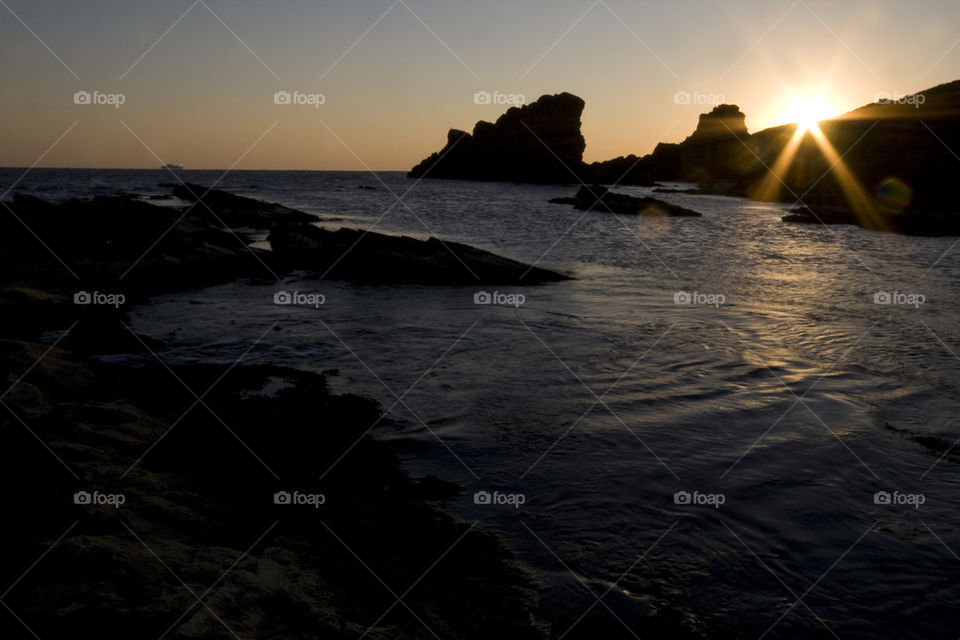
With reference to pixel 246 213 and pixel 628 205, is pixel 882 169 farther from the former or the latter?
pixel 246 213

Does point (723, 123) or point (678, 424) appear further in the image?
point (723, 123)

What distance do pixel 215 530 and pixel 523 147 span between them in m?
123

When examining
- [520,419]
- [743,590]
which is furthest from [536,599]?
[520,419]

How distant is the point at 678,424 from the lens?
7.67m

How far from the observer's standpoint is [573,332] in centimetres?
1248

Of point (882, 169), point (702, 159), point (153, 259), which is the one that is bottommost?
point (153, 259)

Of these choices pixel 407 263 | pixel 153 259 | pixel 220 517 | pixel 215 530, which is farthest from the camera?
pixel 407 263

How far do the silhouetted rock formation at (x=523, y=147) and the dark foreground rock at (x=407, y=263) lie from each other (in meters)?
87.3

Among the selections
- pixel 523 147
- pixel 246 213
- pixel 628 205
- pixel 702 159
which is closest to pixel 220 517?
pixel 246 213

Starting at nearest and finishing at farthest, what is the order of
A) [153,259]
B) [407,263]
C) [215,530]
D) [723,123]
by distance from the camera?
[215,530], [153,259], [407,263], [723,123]

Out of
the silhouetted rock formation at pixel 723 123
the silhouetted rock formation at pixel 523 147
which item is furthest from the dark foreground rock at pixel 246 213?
the silhouetted rock formation at pixel 723 123

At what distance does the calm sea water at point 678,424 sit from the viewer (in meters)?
4.65

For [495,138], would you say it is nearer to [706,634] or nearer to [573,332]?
[573,332]

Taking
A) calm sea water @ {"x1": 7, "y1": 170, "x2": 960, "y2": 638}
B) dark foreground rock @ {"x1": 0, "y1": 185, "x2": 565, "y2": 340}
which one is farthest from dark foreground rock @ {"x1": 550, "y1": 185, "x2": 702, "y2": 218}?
dark foreground rock @ {"x1": 0, "y1": 185, "x2": 565, "y2": 340}
